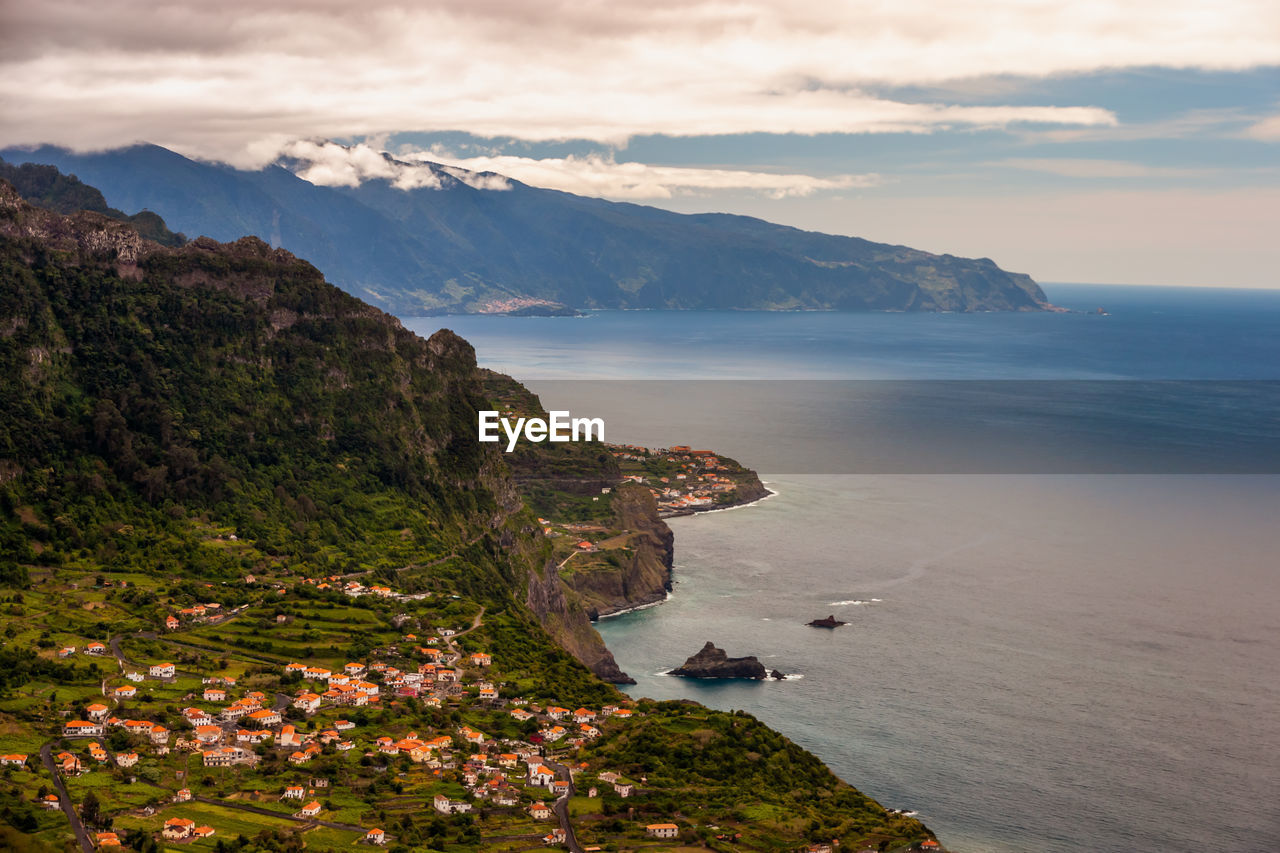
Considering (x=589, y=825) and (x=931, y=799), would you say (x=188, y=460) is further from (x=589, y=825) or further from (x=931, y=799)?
(x=931, y=799)

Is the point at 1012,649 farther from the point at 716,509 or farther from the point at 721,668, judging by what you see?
the point at 716,509

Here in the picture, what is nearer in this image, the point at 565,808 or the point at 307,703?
the point at 565,808

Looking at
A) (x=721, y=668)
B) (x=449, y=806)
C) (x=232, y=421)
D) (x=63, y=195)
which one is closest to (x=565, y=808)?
(x=449, y=806)

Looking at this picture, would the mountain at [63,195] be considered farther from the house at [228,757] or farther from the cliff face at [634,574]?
the house at [228,757]

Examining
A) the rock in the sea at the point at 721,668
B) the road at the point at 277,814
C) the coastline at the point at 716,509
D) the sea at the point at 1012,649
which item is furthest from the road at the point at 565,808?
the coastline at the point at 716,509

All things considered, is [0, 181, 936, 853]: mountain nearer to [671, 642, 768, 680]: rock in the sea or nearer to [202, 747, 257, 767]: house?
[202, 747, 257, 767]: house
